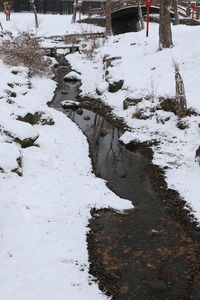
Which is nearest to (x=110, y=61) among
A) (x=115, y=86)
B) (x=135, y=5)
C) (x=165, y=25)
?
(x=115, y=86)

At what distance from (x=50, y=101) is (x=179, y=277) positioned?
12.6 m

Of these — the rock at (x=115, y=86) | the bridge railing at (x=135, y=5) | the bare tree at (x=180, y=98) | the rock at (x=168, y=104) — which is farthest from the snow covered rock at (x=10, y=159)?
the bridge railing at (x=135, y=5)

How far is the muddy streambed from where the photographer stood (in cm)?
606

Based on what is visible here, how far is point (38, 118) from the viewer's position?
12930 mm

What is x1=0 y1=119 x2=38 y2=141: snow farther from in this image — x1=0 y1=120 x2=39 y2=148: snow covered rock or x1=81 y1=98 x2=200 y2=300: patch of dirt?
x1=81 y1=98 x2=200 y2=300: patch of dirt

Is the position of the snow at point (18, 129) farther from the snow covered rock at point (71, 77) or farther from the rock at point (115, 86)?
the snow covered rock at point (71, 77)

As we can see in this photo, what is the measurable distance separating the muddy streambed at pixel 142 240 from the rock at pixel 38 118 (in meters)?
2.92

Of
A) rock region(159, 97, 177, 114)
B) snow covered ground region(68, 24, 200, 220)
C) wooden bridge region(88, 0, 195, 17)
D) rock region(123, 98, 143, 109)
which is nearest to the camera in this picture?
snow covered ground region(68, 24, 200, 220)

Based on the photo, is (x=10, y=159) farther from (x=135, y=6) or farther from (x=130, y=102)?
(x=135, y=6)

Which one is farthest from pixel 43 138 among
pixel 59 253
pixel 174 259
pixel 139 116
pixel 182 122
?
pixel 174 259

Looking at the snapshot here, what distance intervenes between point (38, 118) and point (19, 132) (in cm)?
238

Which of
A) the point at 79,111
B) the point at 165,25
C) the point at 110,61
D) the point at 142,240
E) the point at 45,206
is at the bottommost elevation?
the point at 142,240

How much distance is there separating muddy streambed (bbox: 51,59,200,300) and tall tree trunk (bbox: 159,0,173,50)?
8129mm

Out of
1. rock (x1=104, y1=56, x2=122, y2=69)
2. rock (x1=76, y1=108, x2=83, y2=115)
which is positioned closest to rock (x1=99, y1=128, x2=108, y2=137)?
rock (x1=76, y1=108, x2=83, y2=115)
